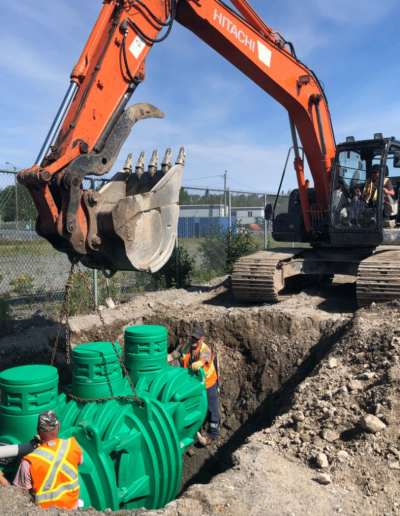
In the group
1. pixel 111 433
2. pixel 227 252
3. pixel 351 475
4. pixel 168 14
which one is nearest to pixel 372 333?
pixel 351 475

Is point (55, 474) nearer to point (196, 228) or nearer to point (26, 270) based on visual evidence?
point (26, 270)

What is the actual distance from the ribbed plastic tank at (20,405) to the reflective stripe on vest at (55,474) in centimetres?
64

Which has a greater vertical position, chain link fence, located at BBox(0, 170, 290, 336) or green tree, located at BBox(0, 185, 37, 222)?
green tree, located at BBox(0, 185, 37, 222)

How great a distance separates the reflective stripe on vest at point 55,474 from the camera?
3.09 meters

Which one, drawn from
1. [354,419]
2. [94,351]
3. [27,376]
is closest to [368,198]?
[354,419]

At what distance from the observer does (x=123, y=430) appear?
4105 mm

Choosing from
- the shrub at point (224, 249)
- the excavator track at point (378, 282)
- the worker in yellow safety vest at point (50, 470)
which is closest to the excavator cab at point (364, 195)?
the excavator track at point (378, 282)

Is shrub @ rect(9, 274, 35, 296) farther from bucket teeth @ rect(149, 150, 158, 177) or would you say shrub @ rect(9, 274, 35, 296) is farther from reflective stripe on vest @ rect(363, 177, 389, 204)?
reflective stripe on vest @ rect(363, 177, 389, 204)

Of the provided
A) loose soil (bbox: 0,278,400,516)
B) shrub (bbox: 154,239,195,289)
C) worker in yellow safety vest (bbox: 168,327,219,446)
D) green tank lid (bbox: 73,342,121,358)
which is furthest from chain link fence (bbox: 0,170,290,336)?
green tank lid (bbox: 73,342,121,358)

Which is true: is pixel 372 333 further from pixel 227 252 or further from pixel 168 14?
pixel 227 252

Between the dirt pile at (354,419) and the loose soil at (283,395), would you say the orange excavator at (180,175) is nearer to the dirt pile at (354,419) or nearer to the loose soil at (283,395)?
the loose soil at (283,395)

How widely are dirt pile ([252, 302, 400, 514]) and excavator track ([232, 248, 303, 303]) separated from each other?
2.26 meters

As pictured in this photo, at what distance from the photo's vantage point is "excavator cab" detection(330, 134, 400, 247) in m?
7.48

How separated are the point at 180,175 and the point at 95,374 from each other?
7.08 feet
